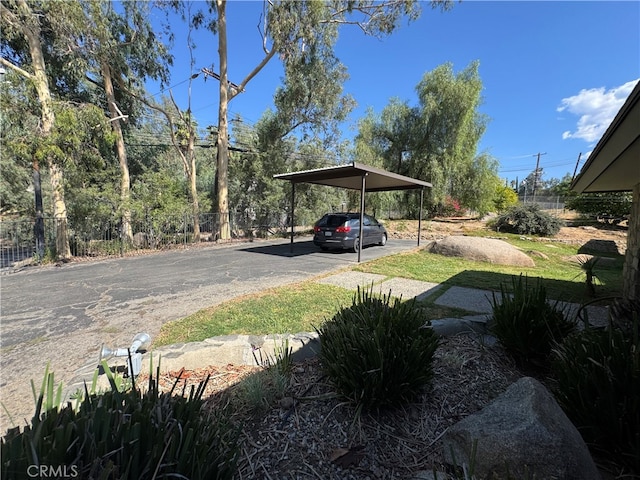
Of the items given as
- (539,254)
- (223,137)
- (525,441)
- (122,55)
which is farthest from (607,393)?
(122,55)

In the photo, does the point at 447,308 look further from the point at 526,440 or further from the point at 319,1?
the point at 319,1

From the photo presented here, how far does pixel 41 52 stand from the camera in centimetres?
862

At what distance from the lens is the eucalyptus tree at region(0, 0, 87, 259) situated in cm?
797

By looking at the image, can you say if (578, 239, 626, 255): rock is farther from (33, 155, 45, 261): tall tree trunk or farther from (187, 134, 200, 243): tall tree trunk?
(33, 155, 45, 261): tall tree trunk

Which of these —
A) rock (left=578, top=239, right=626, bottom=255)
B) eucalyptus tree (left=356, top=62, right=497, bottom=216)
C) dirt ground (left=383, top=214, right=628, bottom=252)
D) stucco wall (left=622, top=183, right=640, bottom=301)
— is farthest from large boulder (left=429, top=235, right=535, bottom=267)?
eucalyptus tree (left=356, top=62, right=497, bottom=216)

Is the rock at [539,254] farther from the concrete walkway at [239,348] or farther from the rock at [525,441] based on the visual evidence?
the rock at [525,441]

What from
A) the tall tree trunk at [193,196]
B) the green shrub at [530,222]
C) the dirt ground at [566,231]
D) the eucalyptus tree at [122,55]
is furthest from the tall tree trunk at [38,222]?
the green shrub at [530,222]

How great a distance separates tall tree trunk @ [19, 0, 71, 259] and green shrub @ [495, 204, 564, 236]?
19370 mm

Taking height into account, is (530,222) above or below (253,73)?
below

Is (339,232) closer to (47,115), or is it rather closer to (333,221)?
(333,221)

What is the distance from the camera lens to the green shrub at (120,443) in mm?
954

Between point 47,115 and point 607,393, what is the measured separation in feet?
39.5

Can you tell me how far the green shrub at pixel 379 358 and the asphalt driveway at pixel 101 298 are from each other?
2372mm

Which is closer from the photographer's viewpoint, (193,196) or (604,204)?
(193,196)
